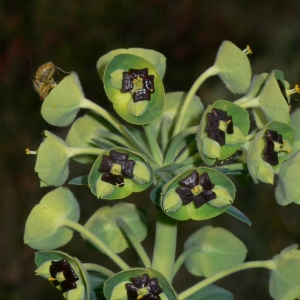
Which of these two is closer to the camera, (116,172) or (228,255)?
(116,172)

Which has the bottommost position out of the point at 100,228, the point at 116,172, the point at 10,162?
the point at 10,162

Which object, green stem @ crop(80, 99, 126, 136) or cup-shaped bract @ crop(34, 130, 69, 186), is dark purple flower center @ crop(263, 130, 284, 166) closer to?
green stem @ crop(80, 99, 126, 136)

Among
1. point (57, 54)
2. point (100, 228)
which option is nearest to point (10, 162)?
point (57, 54)

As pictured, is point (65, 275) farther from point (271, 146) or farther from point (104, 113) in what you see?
point (271, 146)

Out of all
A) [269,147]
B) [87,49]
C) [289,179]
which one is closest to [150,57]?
[269,147]

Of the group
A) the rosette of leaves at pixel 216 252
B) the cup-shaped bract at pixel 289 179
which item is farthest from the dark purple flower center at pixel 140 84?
the rosette of leaves at pixel 216 252

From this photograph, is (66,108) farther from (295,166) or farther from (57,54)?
(57,54)

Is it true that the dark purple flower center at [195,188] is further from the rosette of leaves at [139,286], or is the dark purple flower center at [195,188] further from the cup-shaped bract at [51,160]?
the cup-shaped bract at [51,160]

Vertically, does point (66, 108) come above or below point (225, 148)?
above

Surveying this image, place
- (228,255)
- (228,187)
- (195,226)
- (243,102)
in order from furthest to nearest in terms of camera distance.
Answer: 1. (195,226)
2. (228,255)
3. (243,102)
4. (228,187)
